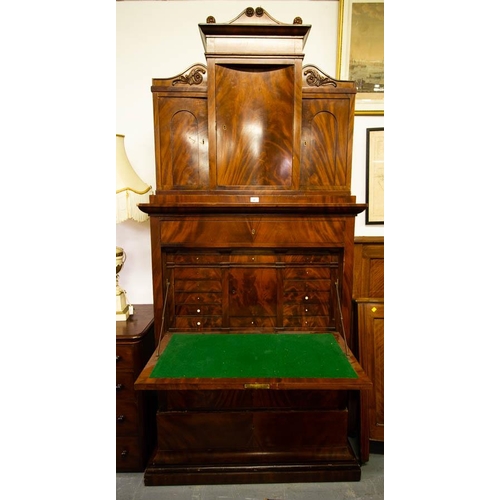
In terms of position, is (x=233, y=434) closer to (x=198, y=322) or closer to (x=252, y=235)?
(x=198, y=322)

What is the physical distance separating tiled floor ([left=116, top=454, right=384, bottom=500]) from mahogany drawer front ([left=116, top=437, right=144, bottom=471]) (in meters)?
0.06

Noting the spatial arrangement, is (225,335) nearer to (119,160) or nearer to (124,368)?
Answer: (124,368)

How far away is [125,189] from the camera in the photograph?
189cm

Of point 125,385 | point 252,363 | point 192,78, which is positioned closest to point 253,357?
point 252,363

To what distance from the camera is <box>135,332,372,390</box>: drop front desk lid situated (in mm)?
1355

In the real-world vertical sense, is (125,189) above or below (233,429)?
above

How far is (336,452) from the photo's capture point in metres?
1.80

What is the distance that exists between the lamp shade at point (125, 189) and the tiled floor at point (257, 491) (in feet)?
5.13

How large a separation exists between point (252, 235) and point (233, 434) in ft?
3.79

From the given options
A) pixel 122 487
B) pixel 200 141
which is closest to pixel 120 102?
pixel 200 141

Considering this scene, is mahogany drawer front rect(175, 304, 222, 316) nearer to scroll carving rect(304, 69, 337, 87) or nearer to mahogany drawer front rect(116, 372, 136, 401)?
mahogany drawer front rect(116, 372, 136, 401)

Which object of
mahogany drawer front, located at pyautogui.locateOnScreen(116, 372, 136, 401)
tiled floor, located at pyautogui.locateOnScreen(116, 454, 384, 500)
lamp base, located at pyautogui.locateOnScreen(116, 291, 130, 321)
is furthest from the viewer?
lamp base, located at pyautogui.locateOnScreen(116, 291, 130, 321)

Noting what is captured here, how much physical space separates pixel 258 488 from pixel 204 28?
2600 mm

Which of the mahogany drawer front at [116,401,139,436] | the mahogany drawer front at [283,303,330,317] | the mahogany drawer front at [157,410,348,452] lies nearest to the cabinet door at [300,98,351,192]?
the mahogany drawer front at [283,303,330,317]
